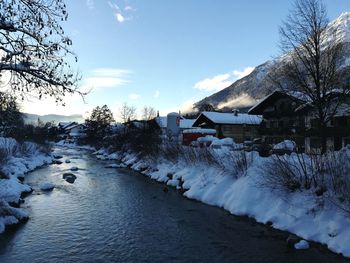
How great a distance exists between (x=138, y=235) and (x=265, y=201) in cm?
582

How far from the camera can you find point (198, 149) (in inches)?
999

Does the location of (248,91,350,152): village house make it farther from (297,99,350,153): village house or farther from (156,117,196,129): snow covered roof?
(156,117,196,129): snow covered roof

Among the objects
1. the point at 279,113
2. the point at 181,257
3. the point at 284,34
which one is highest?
the point at 284,34

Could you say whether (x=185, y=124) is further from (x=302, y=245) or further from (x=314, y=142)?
(x=302, y=245)

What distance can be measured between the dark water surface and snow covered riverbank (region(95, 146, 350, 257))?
546 millimetres

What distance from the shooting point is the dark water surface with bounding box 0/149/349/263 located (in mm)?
10578

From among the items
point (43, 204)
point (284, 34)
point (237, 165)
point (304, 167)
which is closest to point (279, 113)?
point (284, 34)

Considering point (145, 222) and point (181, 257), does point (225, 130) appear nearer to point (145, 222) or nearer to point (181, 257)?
point (145, 222)

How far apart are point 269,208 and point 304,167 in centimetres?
222

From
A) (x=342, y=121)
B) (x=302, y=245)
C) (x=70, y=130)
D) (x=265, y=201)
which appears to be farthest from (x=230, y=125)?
(x=70, y=130)

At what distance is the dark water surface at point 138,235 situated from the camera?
34.7 feet

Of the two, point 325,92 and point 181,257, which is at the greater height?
point 325,92

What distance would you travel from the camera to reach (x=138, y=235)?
1274 cm

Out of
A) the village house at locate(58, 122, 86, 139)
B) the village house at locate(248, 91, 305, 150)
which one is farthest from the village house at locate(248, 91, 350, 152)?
the village house at locate(58, 122, 86, 139)
